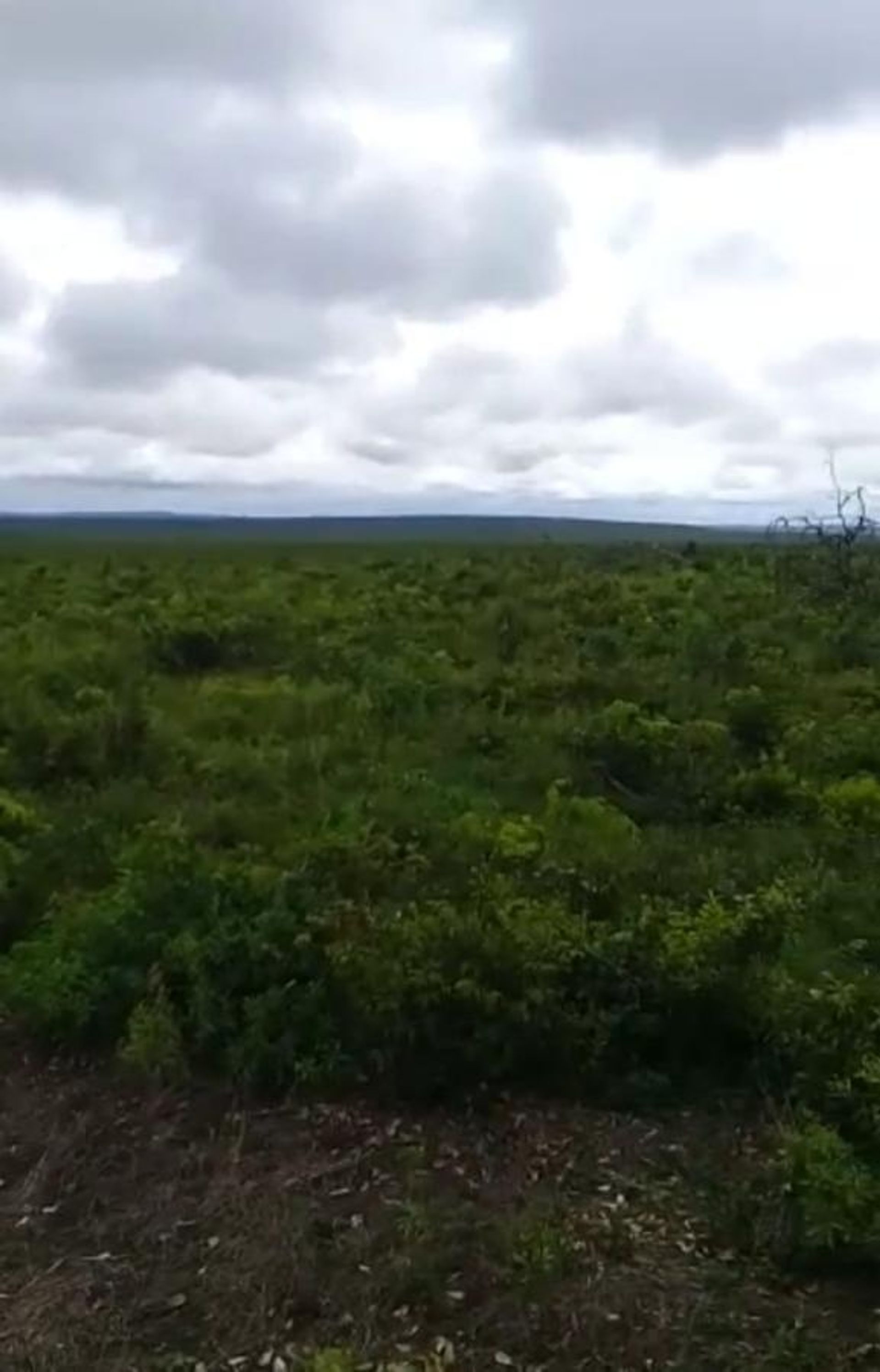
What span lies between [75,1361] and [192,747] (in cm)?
625

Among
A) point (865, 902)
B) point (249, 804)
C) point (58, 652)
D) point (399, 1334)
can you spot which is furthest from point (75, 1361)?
point (58, 652)

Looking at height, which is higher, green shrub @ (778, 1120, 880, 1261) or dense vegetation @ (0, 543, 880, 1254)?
dense vegetation @ (0, 543, 880, 1254)

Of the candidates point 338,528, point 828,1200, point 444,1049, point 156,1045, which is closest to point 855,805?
point 444,1049

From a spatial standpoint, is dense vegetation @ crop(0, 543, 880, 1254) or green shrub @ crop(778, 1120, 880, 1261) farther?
dense vegetation @ crop(0, 543, 880, 1254)

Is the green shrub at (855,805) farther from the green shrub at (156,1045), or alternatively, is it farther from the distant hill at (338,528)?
the distant hill at (338,528)

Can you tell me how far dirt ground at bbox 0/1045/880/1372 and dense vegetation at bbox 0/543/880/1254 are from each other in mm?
225

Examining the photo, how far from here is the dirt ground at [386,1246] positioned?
168 inches

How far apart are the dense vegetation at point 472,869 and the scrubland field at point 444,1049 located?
0.02 meters

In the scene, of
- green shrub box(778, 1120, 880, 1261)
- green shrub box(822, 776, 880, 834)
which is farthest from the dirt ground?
green shrub box(822, 776, 880, 834)

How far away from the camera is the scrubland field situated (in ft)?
14.5

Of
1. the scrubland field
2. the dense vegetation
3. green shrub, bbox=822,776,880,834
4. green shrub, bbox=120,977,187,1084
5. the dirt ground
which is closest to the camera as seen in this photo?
the dirt ground

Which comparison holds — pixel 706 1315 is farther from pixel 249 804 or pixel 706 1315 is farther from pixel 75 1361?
pixel 249 804

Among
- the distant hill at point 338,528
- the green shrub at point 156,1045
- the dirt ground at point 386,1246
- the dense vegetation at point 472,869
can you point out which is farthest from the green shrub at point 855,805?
the distant hill at point 338,528

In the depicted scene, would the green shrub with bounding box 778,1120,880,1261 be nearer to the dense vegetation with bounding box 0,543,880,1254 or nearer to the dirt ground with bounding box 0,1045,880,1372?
the dense vegetation with bounding box 0,543,880,1254
